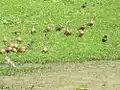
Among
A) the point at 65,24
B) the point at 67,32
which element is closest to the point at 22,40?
the point at 67,32

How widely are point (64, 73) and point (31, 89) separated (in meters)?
2.04

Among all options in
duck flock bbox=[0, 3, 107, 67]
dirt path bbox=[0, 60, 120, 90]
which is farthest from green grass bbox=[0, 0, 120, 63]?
dirt path bbox=[0, 60, 120, 90]

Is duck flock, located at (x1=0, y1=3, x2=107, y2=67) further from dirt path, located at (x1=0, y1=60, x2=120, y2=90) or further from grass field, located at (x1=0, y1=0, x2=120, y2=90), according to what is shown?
dirt path, located at (x1=0, y1=60, x2=120, y2=90)

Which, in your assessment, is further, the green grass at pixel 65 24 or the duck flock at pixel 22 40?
the duck flock at pixel 22 40

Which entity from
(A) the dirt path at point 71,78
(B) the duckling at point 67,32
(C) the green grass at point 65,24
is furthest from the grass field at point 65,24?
(A) the dirt path at point 71,78

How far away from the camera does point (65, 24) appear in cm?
2258

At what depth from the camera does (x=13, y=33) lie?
21.0 metres

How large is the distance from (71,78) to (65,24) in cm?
734

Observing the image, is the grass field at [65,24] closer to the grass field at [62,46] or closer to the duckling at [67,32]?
the grass field at [62,46]

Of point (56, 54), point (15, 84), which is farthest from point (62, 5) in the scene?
point (15, 84)

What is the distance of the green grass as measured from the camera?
1830cm

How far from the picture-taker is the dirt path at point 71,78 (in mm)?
14576

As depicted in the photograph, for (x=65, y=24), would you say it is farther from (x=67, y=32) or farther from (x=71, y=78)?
(x=71, y=78)

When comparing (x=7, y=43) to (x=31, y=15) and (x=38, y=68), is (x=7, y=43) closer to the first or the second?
(x=38, y=68)
